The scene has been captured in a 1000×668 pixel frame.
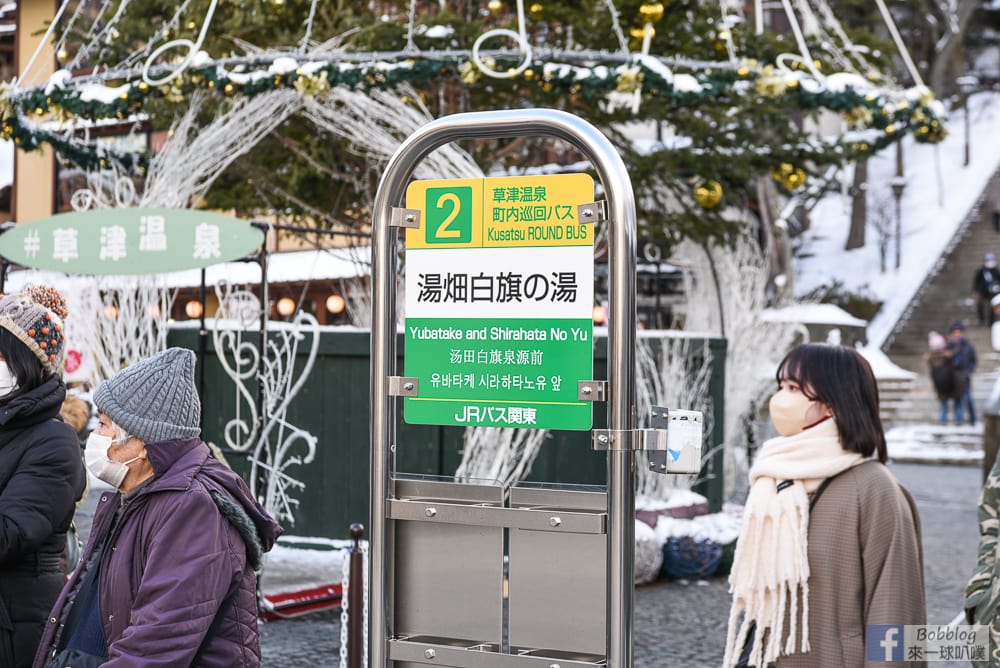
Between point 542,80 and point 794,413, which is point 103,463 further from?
point 542,80

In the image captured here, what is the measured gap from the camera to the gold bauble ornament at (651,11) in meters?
11.1

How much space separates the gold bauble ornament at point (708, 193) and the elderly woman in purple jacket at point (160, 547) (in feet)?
28.3

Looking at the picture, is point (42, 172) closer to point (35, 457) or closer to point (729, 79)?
point (729, 79)

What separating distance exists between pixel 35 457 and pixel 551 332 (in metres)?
1.76

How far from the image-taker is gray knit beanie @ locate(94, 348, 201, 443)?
3.51 metres

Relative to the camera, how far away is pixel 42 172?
24.1 metres

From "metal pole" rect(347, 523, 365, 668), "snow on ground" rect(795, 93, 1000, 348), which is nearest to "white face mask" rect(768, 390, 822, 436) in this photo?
"metal pole" rect(347, 523, 365, 668)

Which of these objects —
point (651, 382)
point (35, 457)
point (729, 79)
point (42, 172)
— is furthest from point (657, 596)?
point (42, 172)

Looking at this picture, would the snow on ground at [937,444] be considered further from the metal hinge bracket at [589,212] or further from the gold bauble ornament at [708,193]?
the metal hinge bracket at [589,212]

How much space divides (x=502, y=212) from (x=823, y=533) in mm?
1401

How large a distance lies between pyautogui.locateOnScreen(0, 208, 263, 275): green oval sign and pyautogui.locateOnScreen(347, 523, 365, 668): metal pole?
8.82ft

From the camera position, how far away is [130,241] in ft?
27.4

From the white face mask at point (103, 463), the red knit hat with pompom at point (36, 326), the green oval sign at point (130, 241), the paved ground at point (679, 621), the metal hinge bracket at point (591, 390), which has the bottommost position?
the paved ground at point (679, 621)

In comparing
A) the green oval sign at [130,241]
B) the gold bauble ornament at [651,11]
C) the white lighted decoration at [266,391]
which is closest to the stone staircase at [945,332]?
the gold bauble ornament at [651,11]
